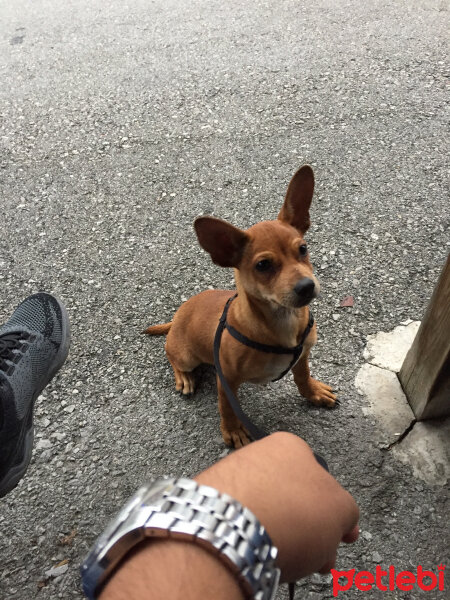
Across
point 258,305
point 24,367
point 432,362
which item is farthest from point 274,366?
point 24,367

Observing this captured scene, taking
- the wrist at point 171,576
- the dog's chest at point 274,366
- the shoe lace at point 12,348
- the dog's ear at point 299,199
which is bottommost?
the shoe lace at point 12,348

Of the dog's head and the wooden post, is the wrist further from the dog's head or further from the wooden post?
the wooden post

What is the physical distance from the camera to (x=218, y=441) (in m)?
2.10

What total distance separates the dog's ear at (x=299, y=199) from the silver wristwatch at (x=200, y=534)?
1.13m

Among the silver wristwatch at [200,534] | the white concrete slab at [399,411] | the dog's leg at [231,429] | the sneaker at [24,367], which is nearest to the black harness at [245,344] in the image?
the dog's leg at [231,429]

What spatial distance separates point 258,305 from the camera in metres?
1.75

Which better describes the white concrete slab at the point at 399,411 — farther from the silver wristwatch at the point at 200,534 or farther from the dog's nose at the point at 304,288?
the silver wristwatch at the point at 200,534

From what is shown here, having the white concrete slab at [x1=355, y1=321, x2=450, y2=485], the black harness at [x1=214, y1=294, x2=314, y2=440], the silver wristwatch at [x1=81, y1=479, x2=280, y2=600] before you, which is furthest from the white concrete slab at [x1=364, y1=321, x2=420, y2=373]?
the silver wristwatch at [x1=81, y1=479, x2=280, y2=600]

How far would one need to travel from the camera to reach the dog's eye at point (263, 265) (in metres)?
1.59

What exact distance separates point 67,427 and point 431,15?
4789 mm

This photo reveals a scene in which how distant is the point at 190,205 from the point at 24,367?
1.66 metres

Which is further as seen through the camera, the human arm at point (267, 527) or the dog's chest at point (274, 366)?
the dog's chest at point (274, 366)

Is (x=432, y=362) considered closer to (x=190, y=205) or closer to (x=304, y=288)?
(x=304, y=288)

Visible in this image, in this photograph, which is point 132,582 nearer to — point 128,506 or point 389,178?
point 128,506
